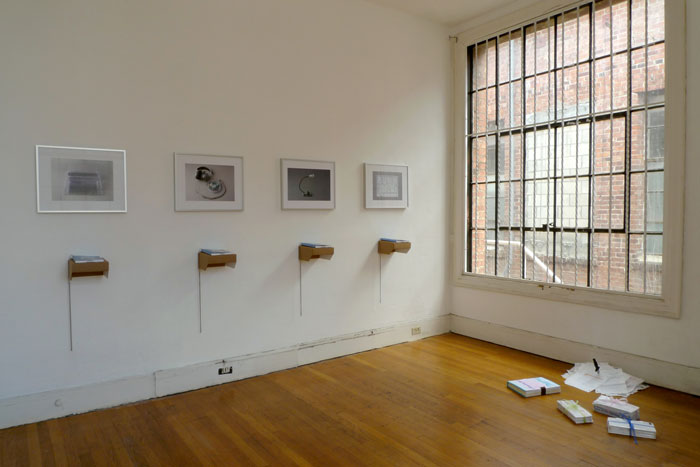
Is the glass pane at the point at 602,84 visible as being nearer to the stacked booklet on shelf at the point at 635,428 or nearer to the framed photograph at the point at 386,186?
the framed photograph at the point at 386,186

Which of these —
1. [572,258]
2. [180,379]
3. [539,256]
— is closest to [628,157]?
[572,258]

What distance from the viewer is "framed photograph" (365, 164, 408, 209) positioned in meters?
4.92

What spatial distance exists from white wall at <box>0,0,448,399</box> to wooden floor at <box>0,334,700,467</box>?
43 cm

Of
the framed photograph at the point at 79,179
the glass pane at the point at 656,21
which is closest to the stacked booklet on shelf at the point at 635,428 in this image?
the glass pane at the point at 656,21

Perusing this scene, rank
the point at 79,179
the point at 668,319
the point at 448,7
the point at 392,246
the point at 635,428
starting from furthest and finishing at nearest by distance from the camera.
→ the point at 448,7 < the point at 392,246 < the point at 668,319 < the point at 79,179 < the point at 635,428

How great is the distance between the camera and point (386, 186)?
5.07 m

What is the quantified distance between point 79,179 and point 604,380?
14.7 ft

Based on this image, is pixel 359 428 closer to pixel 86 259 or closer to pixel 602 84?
pixel 86 259

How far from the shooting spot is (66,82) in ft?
10.9

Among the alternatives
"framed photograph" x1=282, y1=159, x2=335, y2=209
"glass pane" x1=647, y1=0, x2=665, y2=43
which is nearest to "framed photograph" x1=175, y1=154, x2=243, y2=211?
"framed photograph" x1=282, y1=159, x2=335, y2=209

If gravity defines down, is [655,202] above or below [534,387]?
above

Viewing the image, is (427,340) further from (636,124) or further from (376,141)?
(636,124)

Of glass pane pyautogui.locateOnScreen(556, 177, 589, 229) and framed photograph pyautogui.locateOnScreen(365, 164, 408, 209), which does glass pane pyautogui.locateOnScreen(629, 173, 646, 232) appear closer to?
glass pane pyautogui.locateOnScreen(556, 177, 589, 229)

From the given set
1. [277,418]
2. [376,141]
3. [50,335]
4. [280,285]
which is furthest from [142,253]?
[376,141]
